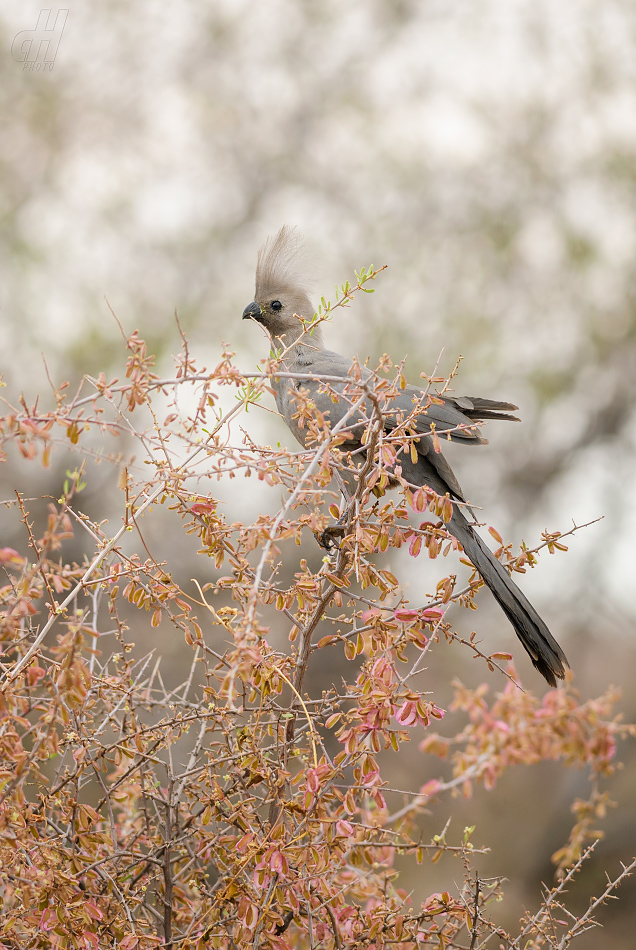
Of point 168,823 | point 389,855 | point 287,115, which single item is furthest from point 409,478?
point 287,115

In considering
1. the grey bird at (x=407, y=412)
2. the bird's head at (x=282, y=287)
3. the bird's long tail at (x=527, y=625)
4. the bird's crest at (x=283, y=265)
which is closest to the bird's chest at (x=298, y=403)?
the grey bird at (x=407, y=412)

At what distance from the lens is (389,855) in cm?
213

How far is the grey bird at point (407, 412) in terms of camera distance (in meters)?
2.18

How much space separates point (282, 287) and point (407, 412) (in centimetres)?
129

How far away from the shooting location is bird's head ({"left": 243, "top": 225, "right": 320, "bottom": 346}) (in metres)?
4.06

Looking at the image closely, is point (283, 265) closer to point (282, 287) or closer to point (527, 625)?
point (282, 287)

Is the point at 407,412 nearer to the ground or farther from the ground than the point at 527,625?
farther from the ground

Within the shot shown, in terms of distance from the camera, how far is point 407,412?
3.15m

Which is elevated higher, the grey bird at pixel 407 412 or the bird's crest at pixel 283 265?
the bird's crest at pixel 283 265

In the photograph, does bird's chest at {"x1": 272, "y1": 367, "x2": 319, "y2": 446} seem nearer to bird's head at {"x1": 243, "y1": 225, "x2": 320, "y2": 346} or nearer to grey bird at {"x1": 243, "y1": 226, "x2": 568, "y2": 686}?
grey bird at {"x1": 243, "y1": 226, "x2": 568, "y2": 686}

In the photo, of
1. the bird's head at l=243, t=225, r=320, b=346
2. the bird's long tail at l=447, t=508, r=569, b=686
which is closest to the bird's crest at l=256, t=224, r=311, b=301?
the bird's head at l=243, t=225, r=320, b=346

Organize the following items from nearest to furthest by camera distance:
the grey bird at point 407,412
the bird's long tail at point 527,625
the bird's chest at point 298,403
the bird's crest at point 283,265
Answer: the bird's chest at point 298,403
the grey bird at point 407,412
the bird's long tail at point 527,625
the bird's crest at point 283,265

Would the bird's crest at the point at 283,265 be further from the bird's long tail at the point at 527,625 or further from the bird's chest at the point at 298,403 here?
the bird's long tail at the point at 527,625

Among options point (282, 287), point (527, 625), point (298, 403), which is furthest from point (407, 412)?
point (298, 403)
